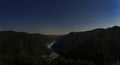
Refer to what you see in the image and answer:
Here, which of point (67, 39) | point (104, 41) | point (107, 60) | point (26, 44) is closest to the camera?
point (107, 60)

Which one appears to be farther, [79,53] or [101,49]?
[79,53]

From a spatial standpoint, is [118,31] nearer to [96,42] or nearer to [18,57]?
[96,42]

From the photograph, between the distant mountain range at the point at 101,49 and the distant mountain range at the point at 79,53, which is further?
the distant mountain range at the point at 101,49

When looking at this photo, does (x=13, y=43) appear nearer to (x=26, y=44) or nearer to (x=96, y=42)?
(x=26, y=44)

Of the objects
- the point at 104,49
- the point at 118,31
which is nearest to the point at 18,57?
the point at 104,49

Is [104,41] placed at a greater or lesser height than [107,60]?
greater

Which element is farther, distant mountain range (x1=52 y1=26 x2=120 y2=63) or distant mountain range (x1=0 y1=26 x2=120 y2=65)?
distant mountain range (x1=52 y1=26 x2=120 y2=63)

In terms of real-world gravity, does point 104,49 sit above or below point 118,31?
below

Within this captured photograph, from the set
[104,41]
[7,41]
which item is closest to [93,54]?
[104,41]

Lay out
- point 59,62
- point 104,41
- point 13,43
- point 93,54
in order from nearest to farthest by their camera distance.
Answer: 1. point 59,62
2. point 93,54
3. point 104,41
4. point 13,43

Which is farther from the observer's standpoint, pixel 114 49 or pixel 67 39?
pixel 67 39
